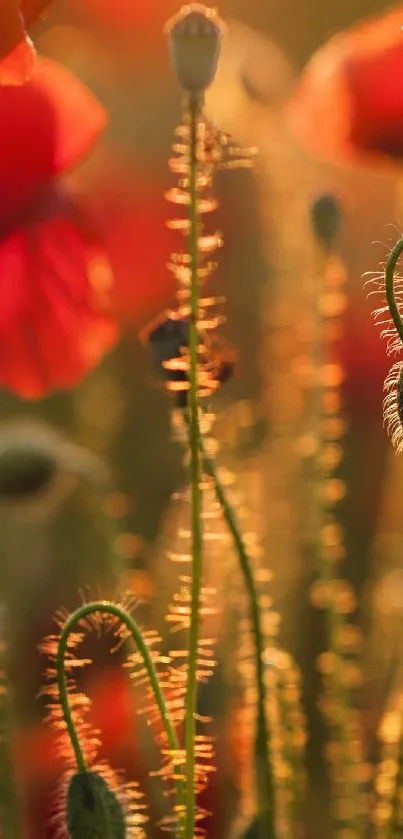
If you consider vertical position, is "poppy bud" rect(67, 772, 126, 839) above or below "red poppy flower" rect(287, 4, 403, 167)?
below

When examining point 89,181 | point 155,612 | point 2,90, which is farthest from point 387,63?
point 89,181

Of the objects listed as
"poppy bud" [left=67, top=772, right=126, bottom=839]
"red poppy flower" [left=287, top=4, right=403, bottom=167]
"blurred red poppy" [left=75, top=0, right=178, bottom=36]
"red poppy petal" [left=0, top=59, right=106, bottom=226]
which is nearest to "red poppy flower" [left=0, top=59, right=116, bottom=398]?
"red poppy petal" [left=0, top=59, right=106, bottom=226]

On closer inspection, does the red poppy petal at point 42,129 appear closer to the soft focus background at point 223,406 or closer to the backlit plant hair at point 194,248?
the soft focus background at point 223,406

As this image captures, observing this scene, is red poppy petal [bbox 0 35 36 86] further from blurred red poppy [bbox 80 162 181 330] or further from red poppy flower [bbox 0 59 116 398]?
blurred red poppy [bbox 80 162 181 330]

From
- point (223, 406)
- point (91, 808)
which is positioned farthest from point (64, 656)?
point (223, 406)

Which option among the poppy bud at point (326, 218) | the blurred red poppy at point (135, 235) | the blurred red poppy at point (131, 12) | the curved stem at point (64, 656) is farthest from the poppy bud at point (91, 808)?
Answer: the blurred red poppy at point (131, 12)

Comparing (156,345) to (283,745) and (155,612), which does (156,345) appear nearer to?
(283,745)
